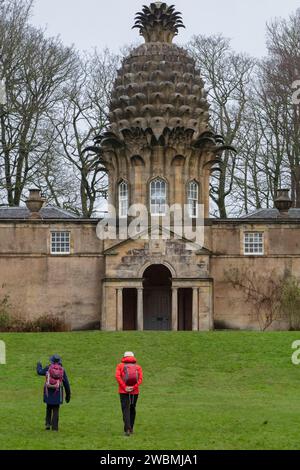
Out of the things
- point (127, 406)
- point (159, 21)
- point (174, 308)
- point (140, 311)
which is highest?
point (159, 21)

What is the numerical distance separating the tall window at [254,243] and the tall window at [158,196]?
3971mm

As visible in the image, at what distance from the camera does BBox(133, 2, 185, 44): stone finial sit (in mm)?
49281

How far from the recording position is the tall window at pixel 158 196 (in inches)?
1879

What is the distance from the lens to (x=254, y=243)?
1890 inches

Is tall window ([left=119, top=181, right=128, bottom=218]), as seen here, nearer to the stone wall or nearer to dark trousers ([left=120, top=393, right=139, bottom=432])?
the stone wall

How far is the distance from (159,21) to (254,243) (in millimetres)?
11212

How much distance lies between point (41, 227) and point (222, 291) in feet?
28.3

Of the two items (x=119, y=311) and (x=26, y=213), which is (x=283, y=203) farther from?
(x=26, y=213)

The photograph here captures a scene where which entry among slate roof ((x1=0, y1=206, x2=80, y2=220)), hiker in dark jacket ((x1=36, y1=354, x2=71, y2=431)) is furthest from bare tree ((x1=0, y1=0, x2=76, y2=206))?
hiker in dark jacket ((x1=36, y1=354, x2=71, y2=431))

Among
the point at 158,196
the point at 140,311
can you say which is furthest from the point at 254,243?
the point at 140,311

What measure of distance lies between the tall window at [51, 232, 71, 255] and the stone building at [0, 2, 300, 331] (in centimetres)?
4

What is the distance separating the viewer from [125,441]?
2092 cm

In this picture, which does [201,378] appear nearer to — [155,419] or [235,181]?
[155,419]
